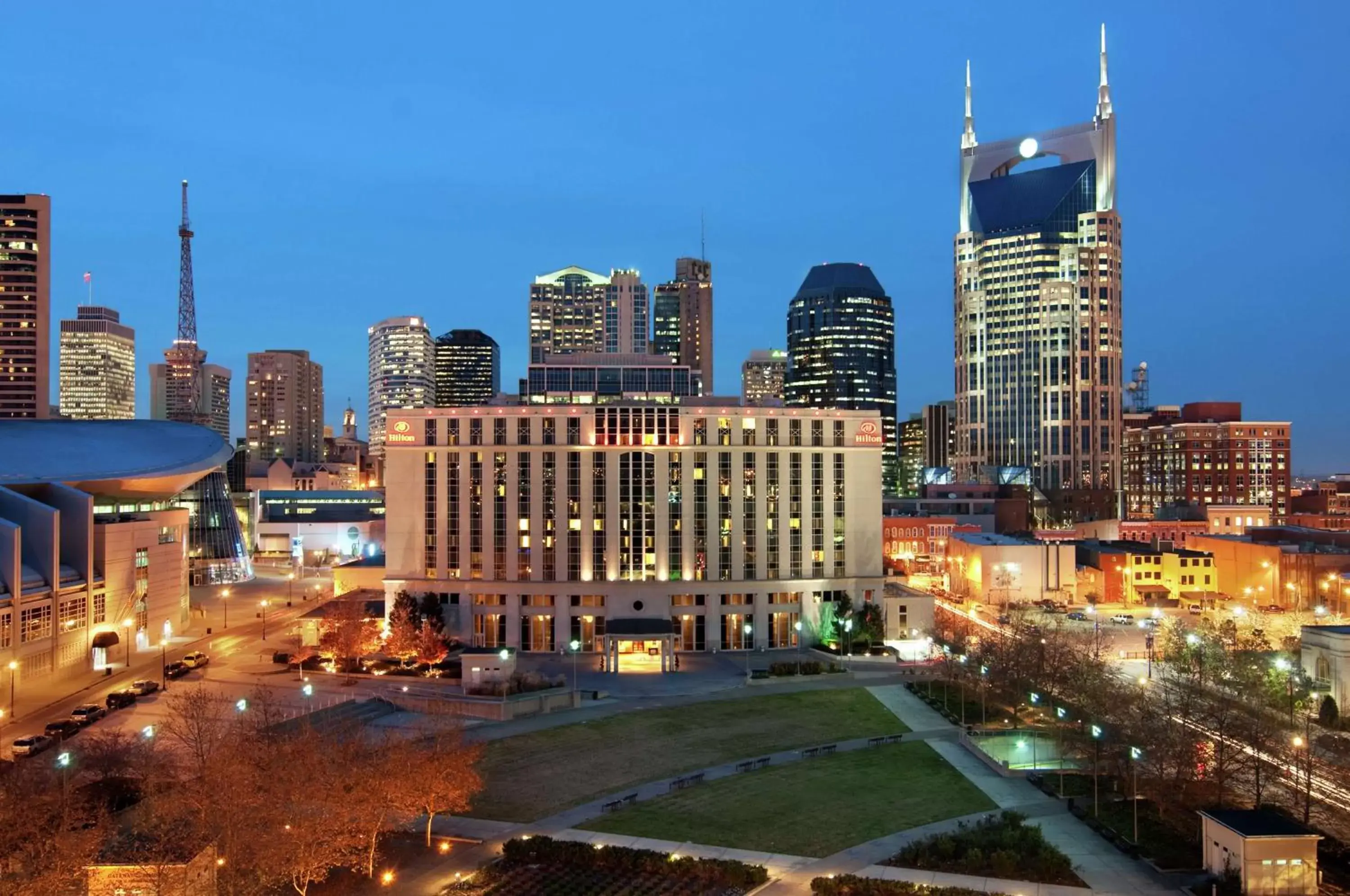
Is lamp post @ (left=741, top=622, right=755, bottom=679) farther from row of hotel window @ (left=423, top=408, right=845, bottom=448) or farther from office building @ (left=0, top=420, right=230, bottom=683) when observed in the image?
office building @ (left=0, top=420, right=230, bottom=683)

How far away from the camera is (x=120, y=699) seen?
63594mm

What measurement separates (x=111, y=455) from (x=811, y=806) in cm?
7920

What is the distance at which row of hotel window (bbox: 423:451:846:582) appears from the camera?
86312mm

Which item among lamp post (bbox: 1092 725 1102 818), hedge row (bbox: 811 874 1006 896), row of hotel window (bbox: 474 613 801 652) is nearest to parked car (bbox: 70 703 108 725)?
row of hotel window (bbox: 474 613 801 652)

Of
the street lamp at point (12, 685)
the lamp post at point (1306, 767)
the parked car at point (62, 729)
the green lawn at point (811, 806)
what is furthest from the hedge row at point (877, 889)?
the street lamp at point (12, 685)

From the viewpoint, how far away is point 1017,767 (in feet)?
168

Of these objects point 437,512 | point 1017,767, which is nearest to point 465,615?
point 437,512

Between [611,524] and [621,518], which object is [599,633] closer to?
[611,524]

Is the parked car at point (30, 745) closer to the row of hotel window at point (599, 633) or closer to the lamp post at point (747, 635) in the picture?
the row of hotel window at point (599, 633)

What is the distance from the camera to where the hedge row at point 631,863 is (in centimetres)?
3644

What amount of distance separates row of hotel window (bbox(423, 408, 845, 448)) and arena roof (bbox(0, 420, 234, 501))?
29.3m

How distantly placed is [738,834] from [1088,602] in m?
86.2

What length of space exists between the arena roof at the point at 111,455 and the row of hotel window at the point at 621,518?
28926 mm

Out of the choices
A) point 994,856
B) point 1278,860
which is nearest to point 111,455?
point 994,856
